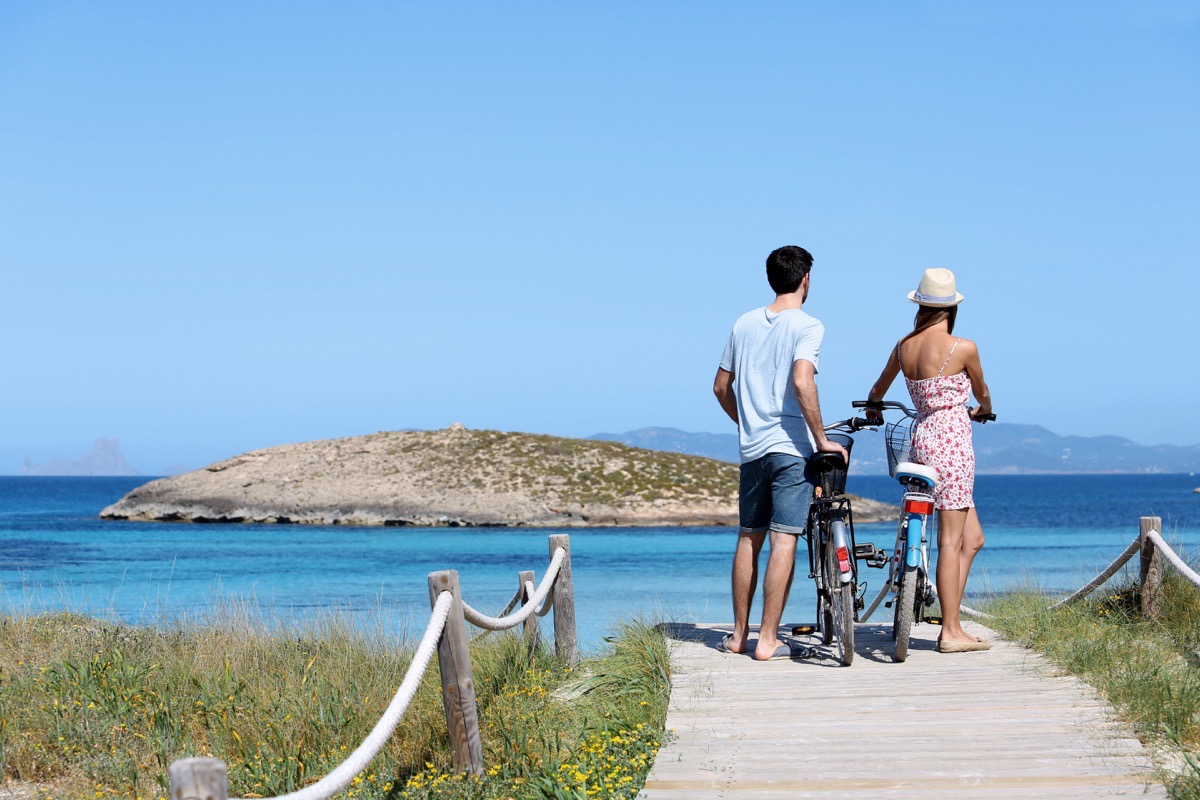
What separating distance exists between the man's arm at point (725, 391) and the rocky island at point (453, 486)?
137ft

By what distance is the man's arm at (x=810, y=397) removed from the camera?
705cm

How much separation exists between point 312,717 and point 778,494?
298cm

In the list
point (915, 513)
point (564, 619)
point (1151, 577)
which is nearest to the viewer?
point (915, 513)

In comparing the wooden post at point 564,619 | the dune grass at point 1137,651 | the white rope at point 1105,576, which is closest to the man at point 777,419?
the wooden post at point 564,619

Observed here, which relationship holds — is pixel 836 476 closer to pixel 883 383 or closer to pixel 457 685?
pixel 883 383

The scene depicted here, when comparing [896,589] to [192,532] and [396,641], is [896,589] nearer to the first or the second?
[396,641]

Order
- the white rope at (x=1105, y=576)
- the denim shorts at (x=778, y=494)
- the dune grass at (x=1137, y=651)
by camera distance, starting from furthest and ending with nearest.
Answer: the white rope at (x=1105, y=576) → the denim shorts at (x=778, y=494) → the dune grass at (x=1137, y=651)

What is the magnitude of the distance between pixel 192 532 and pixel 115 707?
4075cm

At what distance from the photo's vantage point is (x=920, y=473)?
721 cm

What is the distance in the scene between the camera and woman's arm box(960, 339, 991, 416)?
732cm

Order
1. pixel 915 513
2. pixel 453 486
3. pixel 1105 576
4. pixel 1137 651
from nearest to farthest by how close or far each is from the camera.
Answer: pixel 1137 651, pixel 915 513, pixel 1105 576, pixel 453 486

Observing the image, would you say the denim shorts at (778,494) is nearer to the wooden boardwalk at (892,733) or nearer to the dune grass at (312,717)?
the wooden boardwalk at (892,733)

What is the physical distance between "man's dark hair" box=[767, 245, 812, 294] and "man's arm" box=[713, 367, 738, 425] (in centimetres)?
63

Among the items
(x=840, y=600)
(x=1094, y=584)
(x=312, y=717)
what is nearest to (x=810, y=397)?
(x=840, y=600)
